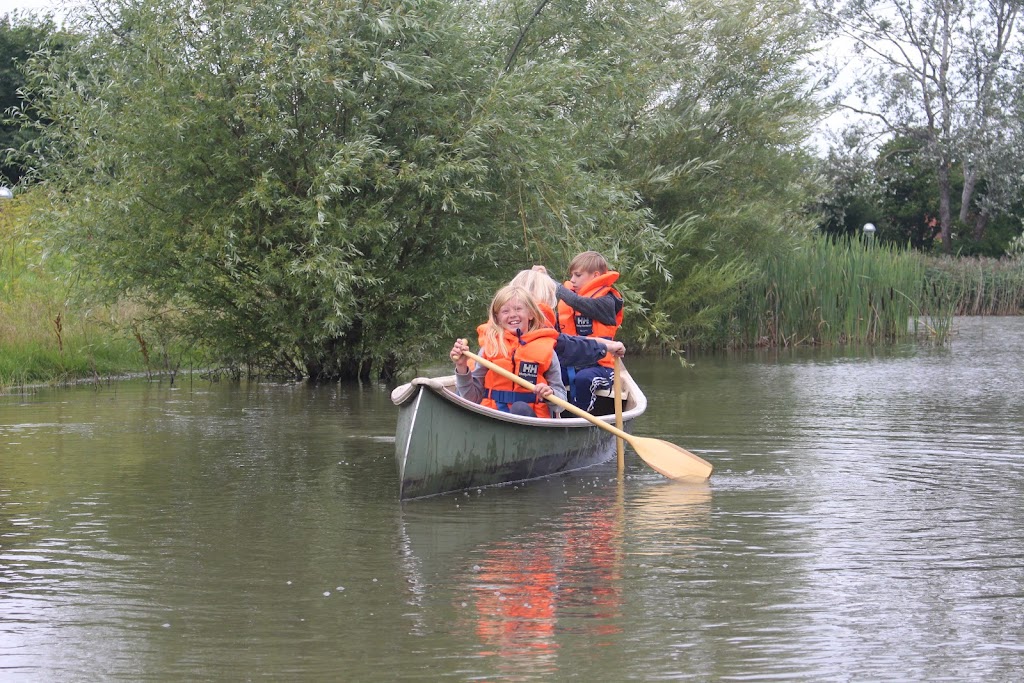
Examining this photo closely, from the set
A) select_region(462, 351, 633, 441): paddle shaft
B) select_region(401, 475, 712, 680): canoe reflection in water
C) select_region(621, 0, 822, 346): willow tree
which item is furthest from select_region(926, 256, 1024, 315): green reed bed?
select_region(401, 475, 712, 680): canoe reflection in water

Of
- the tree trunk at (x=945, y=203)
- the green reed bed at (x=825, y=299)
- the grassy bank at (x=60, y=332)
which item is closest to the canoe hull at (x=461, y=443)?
the grassy bank at (x=60, y=332)

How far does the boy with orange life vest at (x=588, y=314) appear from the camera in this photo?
9.52 metres

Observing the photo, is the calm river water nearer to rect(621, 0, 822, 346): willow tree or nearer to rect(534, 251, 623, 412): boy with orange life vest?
rect(534, 251, 623, 412): boy with orange life vest

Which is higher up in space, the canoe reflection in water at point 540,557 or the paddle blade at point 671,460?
the paddle blade at point 671,460

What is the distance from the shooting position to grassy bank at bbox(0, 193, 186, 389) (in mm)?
14727

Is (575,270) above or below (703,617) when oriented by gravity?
above

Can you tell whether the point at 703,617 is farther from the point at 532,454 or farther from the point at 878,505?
the point at 532,454

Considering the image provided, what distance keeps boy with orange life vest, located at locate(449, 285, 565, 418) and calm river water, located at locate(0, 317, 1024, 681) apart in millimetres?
604

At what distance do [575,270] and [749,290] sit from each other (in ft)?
46.0

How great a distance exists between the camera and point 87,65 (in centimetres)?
1425

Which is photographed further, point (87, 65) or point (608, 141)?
point (608, 141)

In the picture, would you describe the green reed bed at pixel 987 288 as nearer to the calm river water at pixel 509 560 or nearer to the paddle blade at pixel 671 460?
the calm river water at pixel 509 560

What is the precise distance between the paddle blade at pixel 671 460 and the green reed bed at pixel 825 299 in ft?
47.5

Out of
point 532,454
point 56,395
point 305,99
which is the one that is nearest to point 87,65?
point 305,99
